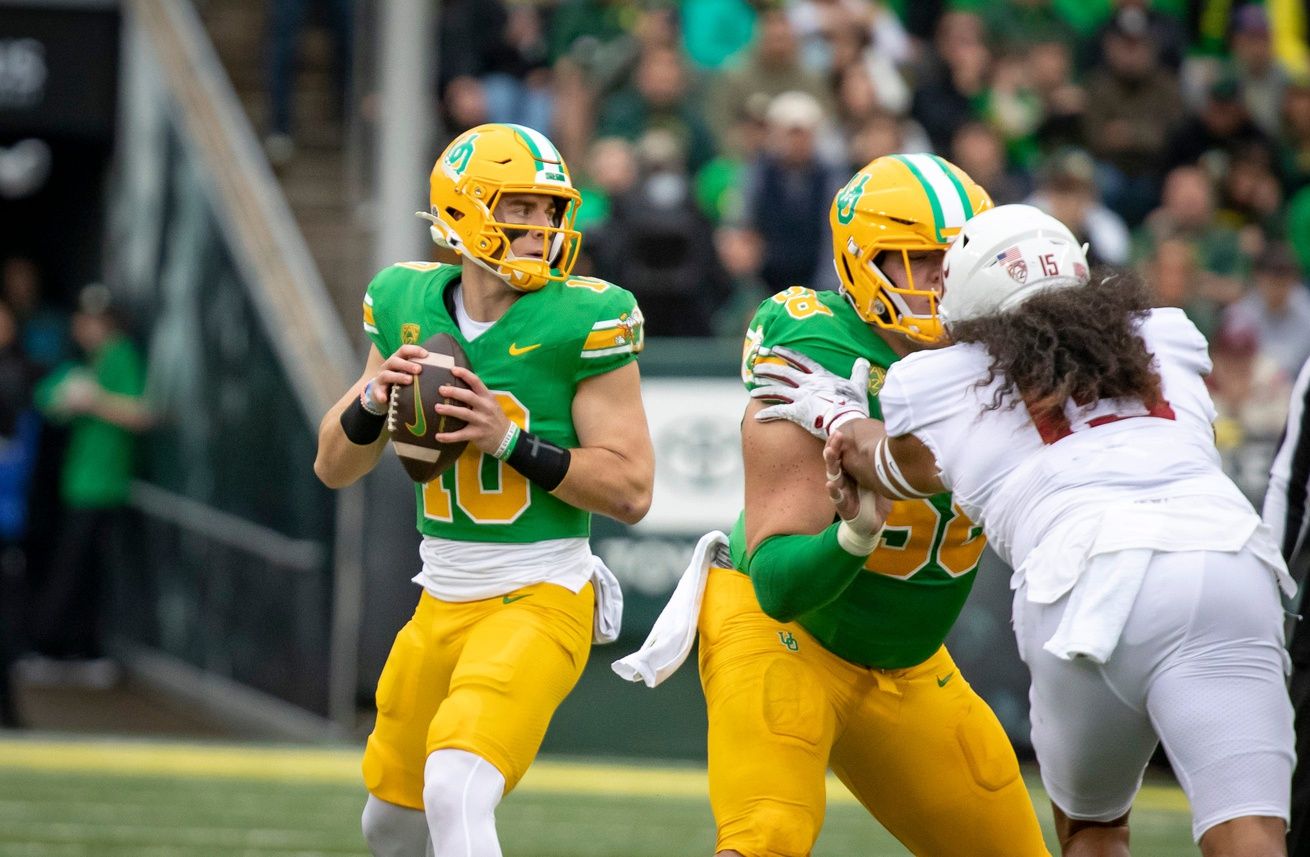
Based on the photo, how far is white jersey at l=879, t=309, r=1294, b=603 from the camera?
3453mm

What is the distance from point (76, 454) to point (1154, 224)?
613 cm

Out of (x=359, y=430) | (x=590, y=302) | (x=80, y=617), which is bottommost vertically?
(x=80, y=617)

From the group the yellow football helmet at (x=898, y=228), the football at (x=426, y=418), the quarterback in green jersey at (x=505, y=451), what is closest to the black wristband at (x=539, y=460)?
the quarterback in green jersey at (x=505, y=451)

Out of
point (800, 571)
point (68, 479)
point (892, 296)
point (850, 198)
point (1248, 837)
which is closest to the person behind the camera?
point (1248, 837)

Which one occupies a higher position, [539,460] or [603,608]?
[539,460]

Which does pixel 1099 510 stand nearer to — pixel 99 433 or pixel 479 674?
pixel 479 674

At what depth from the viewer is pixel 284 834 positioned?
7.16 m

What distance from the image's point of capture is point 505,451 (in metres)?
4.29

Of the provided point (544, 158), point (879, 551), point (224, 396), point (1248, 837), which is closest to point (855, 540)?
point (879, 551)

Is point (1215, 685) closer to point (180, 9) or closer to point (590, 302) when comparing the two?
point (590, 302)

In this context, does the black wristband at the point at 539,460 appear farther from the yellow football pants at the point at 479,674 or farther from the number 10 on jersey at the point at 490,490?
the yellow football pants at the point at 479,674

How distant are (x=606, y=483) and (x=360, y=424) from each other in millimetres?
563

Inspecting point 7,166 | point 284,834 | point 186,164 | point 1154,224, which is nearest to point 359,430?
point 284,834

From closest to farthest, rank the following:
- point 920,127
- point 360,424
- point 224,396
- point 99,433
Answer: point 360,424
point 920,127
point 224,396
point 99,433
